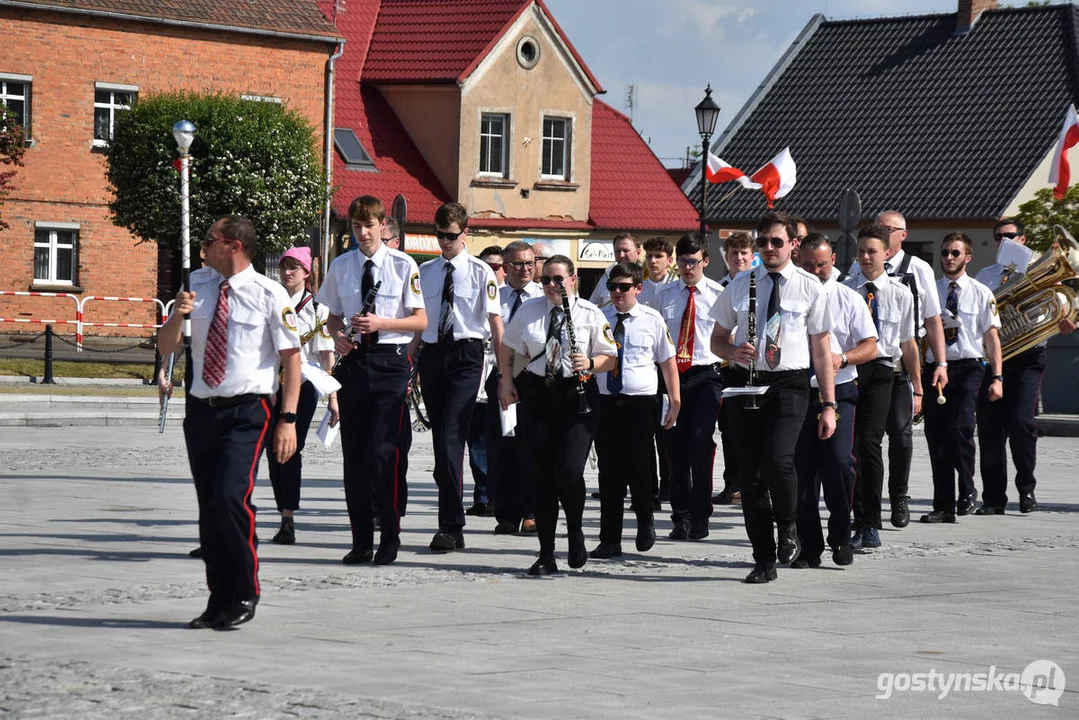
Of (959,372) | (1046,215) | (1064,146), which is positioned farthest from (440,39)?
(959,372)

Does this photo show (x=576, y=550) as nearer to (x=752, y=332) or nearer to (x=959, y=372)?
(x=752, y=332)

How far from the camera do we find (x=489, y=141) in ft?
154

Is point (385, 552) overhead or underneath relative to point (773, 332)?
underneath

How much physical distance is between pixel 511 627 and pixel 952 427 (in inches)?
248

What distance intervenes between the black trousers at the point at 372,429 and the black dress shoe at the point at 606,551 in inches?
49.6

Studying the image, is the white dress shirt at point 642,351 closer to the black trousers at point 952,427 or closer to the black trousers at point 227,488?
the black trousers at point 227,488

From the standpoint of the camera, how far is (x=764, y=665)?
7.52 metres

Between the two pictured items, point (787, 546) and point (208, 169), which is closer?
point (787, 546)

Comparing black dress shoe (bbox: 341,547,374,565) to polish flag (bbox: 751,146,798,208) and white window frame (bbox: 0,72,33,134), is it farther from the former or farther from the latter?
white window frame (bbox: 0,72,33,134)

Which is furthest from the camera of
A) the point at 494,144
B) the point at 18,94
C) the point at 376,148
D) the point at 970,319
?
the point at 494,144

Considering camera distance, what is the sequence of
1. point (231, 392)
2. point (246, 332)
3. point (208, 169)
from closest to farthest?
point (231, 392), point (246, 332), point (208, 169)

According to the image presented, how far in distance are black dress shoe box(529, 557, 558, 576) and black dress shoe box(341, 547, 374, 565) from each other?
3.24 ft

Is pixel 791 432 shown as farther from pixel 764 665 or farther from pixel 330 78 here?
pixel 330 78

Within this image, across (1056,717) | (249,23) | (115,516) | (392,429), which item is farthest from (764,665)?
(249,23)
